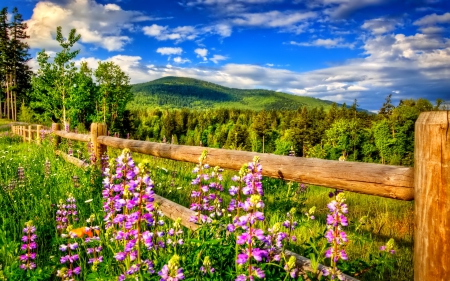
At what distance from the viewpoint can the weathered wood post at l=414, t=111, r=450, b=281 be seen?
1.76 metres

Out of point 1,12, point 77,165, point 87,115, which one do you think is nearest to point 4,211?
point 77,165

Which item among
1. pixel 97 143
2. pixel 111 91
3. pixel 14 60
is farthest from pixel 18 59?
pixel 97 143

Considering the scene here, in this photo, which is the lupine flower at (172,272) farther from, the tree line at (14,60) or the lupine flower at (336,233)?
the tree line at (14,60)

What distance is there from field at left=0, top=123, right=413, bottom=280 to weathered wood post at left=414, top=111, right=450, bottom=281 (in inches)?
13.1

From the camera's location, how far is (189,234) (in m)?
3.05

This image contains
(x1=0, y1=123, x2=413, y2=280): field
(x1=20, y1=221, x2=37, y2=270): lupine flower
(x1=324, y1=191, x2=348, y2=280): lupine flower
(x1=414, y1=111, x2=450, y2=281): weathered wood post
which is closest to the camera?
(x1=414, y1=111, x2=450, y2=281): weathered wood post

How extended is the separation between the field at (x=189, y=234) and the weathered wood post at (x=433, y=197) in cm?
33

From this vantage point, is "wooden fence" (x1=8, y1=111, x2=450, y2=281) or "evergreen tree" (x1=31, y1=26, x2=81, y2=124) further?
"evergreen tree" (x1=31, y1=26, x2=81, y2=124)

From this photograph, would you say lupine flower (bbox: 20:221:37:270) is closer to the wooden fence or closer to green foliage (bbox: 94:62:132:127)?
the wooden fence

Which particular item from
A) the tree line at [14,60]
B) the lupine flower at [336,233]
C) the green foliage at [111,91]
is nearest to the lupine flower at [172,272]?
the lupine flower at [336,233]

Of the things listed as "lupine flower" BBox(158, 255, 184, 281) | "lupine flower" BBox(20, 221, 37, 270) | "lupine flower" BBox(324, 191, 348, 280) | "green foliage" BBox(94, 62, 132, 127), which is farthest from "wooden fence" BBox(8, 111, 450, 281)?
"green foliage" BBox(94, 62, 132, 127)

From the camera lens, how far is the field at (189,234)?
217cm

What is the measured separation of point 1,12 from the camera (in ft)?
189

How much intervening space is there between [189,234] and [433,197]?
2049mm
